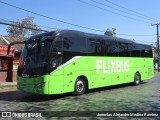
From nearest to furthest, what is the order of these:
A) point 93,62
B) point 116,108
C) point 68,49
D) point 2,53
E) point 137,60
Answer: point 116,108
point 68,49
point 93,62
point 137,60
point 2,53

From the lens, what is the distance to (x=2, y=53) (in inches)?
1024

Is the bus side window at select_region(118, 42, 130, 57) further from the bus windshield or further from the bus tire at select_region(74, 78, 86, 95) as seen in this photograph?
the bus windshield

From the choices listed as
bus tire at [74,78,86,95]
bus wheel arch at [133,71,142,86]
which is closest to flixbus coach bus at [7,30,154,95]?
bus tire at [74,78,86,95]

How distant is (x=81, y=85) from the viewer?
14844 mm

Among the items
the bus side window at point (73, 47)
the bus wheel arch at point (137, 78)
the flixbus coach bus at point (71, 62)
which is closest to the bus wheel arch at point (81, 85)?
the flixbus coach bus at point (71, 62)

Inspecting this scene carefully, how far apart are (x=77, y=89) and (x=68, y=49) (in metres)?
2.19

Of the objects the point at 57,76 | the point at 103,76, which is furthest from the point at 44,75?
the point at 103,76

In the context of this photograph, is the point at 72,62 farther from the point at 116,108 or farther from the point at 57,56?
the point at 116,108

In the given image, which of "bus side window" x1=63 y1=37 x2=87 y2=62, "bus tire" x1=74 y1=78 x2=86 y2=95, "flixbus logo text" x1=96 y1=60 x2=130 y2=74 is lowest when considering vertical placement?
"bus tire" x1=74 y1=78 x2=86 y2=95

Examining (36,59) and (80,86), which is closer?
(36,59)

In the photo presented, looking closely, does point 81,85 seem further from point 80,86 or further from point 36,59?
point 36,59

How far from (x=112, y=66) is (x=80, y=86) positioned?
3.58 meters

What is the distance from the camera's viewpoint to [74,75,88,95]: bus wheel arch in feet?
47.5

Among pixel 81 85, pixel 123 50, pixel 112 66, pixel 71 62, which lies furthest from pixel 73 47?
pixel 123 50
